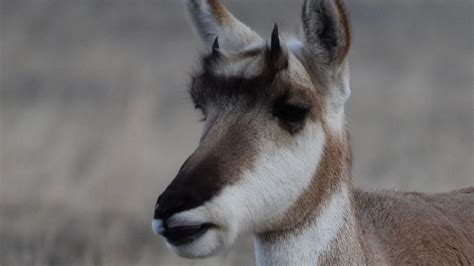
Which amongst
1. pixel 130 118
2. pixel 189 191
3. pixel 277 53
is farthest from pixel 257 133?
pixel 130 118

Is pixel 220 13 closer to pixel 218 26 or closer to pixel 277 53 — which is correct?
pixel 218 26

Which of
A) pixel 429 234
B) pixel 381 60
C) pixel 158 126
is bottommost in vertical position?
pixel 381 60

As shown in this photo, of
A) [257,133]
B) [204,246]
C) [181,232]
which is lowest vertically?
[204,246]

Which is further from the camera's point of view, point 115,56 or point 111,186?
point 115,56

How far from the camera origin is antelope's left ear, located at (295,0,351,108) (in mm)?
7258

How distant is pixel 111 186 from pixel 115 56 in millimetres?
9227

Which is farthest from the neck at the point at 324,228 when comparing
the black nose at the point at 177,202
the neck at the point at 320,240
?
the black nose at the point at 177,202

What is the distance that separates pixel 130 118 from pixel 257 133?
960 centimetres

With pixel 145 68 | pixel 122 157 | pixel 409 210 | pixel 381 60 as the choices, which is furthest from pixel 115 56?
pixel 409 210

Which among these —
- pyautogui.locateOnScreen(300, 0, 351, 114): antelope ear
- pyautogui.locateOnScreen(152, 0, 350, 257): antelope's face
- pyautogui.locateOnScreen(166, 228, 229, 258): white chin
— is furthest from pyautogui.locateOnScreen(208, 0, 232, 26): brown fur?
pyautogui.locateOnScreen(166, 228, 229, 258): white chin

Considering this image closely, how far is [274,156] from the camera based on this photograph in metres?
7.00

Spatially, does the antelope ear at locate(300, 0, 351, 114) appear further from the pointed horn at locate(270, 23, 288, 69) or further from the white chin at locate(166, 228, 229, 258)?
the white chin at locate(166, 228, 229, 258)

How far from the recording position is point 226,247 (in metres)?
6.93

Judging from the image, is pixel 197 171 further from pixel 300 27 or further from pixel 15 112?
pixel 15 112
